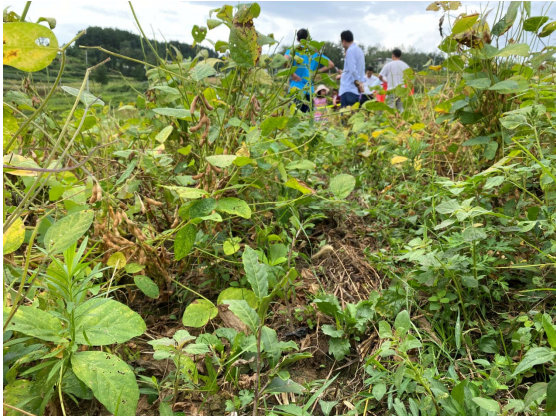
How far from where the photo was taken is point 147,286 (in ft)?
3.59

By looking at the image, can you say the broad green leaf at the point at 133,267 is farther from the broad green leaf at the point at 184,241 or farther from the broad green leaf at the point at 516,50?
the broad green leaf at the point at 516,50

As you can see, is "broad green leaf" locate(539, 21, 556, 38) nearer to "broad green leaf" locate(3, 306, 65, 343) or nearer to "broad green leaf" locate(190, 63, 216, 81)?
"broad green leaf" locate(190, 63, 216, 81)

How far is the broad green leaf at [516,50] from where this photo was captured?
1.43 m

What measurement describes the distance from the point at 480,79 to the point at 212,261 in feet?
4.45

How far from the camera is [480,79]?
1527 mm

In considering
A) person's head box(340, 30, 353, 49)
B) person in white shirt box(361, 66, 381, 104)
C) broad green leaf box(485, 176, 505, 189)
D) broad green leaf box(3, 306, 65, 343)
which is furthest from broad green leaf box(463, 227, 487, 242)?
person's head box(340, 30, 353, 49)

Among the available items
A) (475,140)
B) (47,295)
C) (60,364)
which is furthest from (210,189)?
(475,140)

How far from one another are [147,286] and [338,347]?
23.6 inches

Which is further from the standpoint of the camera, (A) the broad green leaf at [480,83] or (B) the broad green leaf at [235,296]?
(A) the broad green leaf at [480,83]

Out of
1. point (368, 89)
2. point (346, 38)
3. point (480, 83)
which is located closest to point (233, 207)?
point (480, 83)

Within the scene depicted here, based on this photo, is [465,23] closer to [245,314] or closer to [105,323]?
[245,314]

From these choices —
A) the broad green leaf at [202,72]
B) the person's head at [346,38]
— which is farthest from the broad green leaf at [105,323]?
the person's head at [346,38]

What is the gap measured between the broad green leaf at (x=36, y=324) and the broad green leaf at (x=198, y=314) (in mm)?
331

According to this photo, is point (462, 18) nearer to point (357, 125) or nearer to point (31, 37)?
point (357, 125)
